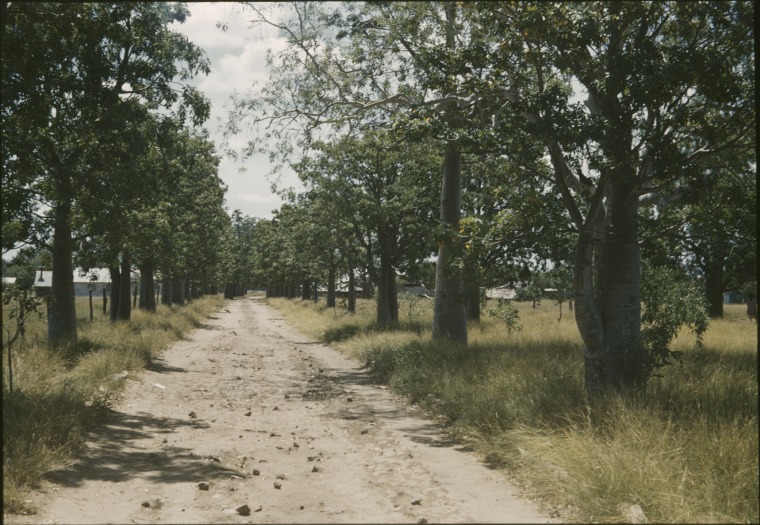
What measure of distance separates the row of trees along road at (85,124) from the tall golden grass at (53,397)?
1.59 m

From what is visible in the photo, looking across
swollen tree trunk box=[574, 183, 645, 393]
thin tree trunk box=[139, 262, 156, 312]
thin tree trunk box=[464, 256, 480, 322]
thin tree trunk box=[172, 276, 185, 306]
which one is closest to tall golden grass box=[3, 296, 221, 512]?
thin tree trunk box=[464, 256, 480, 322]

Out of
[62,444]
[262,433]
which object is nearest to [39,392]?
[62,444]

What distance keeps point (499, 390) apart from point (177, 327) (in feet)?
64.1

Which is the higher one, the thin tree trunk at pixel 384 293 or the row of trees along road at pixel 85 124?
the row of trees along road at pixel 85 124

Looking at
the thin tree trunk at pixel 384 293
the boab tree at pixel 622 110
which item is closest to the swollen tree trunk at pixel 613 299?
the boab tree at pixel 622 110

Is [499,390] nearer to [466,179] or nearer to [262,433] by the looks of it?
[262,433]

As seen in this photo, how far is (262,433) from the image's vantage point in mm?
9164

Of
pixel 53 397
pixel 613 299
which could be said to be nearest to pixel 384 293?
pixel 613 299

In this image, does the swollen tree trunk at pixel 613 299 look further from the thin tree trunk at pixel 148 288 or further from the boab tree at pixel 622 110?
the thin tree trunk at pixel 148 288

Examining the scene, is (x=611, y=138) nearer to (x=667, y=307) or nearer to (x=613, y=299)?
(x=613, y=299)

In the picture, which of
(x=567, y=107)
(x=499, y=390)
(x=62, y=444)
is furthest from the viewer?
(x=499, y=390)

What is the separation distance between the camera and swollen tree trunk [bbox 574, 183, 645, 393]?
357 inches

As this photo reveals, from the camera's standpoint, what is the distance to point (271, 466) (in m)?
7.41

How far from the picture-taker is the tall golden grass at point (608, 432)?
17.4ft
